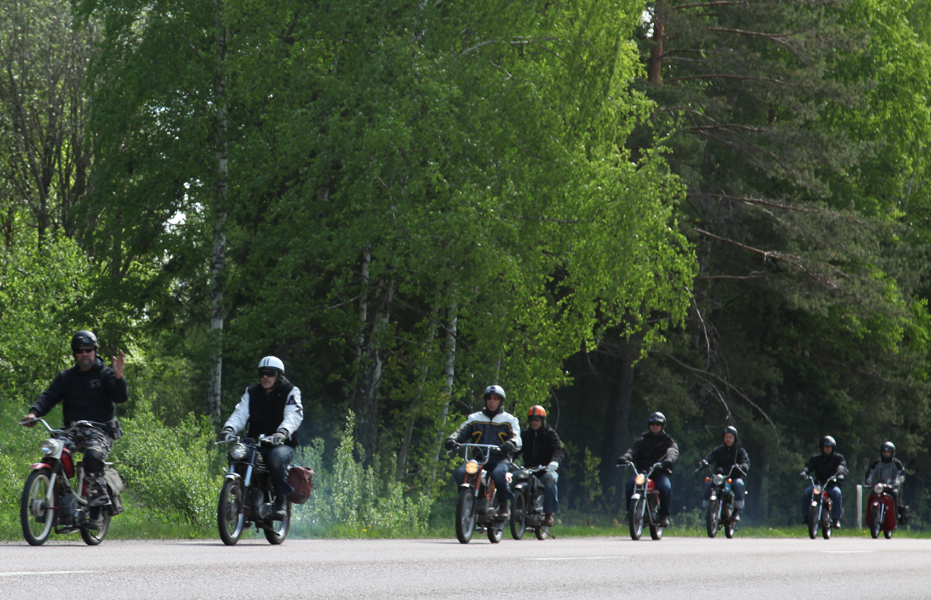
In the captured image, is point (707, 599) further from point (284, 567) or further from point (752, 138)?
point (752, 138)

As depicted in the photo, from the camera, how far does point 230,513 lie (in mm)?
11688

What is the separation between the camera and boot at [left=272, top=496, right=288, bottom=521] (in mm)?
12141

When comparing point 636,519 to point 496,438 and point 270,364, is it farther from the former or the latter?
point 270,364

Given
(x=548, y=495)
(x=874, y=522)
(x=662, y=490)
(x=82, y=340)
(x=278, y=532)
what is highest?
(x=82, y=340)

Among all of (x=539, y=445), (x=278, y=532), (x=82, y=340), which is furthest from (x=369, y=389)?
(x=82, y=340)

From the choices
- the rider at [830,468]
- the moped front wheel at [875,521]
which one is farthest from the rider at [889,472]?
the rider at [830,468]

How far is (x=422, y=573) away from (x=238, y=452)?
295 cm

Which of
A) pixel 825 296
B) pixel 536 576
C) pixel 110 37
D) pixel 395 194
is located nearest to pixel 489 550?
pixel 536 576

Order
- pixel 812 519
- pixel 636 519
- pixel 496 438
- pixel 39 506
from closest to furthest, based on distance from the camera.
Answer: pixel 39 506 < pixel 496 438 < pixel 636 519 < pixel 812 519

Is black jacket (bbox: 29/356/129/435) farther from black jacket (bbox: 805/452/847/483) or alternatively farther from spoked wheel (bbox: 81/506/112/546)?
black jacket (bbox: 805/452/847/483)

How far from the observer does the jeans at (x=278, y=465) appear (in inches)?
469

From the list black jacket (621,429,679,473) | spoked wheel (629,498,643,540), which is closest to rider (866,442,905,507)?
black jacket (621,429,679,473)

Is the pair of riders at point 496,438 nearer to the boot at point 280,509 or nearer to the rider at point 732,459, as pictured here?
the boot at point 280,509

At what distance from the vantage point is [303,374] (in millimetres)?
28297
